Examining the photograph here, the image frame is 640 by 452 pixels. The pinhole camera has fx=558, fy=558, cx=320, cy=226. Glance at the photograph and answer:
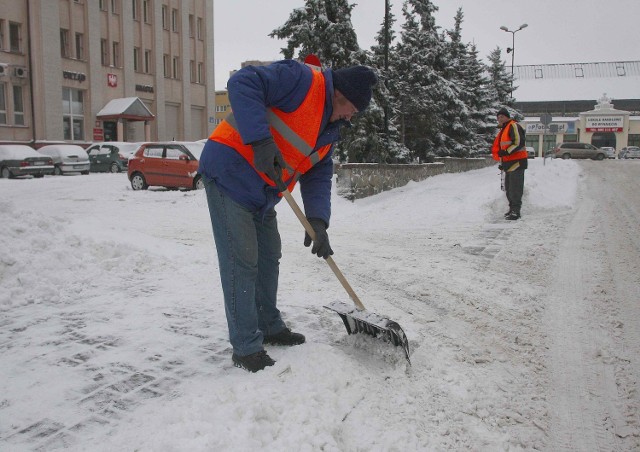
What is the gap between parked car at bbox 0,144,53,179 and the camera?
20547 millimetres

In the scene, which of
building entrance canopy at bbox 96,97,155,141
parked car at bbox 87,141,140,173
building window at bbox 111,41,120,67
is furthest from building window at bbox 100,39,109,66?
parked car at bbox 87,141,140,173

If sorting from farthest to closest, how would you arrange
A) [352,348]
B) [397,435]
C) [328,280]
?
[328,280] < [352,348] < [397,435]

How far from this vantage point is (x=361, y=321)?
343cm

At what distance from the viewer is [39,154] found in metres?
21.9

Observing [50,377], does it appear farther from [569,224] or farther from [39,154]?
[39,154]

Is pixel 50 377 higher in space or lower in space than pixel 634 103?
lower

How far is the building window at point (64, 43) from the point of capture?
30.9 meters

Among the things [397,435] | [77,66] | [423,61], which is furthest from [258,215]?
[77,66]

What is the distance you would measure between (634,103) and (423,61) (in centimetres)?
5960

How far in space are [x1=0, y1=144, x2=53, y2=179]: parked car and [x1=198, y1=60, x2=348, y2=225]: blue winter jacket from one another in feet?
67.6

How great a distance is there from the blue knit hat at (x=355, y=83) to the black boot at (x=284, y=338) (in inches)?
57.6

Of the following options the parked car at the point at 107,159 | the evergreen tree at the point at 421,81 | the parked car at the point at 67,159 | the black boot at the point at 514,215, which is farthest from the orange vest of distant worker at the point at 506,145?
the parked car at the point at 107,159

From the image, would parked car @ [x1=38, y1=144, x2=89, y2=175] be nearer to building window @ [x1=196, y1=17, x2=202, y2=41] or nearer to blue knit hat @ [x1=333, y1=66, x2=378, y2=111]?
building window @ [x1=196, y1=17, x2=202, y2=41]

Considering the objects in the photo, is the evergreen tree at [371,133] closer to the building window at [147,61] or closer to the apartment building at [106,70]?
the apartment building at [106,70]
